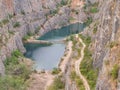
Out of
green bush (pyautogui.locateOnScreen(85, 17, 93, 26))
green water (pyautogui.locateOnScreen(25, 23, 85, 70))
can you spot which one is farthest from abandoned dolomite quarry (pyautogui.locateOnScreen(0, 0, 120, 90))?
green bush (pyautogui.locateOnScreen(85, 17, 93, 26))

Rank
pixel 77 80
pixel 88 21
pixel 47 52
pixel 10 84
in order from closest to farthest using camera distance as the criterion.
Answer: pixel 77 80 → pixel 10 84 → pixel 47 52 → pixel 88 21

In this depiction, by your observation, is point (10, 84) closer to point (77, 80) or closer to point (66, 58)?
point (77, 80)

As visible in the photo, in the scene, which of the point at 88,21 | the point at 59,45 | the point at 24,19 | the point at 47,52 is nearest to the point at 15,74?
the point at 47,52

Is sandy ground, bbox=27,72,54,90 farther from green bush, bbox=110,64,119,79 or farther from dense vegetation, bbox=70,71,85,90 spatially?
green bush, bbox=110,64,119,79

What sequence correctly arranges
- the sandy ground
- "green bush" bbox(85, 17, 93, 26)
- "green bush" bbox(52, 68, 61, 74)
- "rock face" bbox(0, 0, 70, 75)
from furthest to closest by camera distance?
"green bush" bbox(85, 17, 93, 26)
"rock face" bbox(0, 0, 70, 75)
"green bush" bbox(52, 68, 61, 74)
the sandy ground

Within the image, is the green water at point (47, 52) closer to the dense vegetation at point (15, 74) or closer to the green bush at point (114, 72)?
the dense vegetation at point (15, 74)

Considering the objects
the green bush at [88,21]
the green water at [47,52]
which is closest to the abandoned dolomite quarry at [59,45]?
the green water at [47,52]

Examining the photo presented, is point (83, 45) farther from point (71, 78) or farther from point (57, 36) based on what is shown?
point (57, 36)
